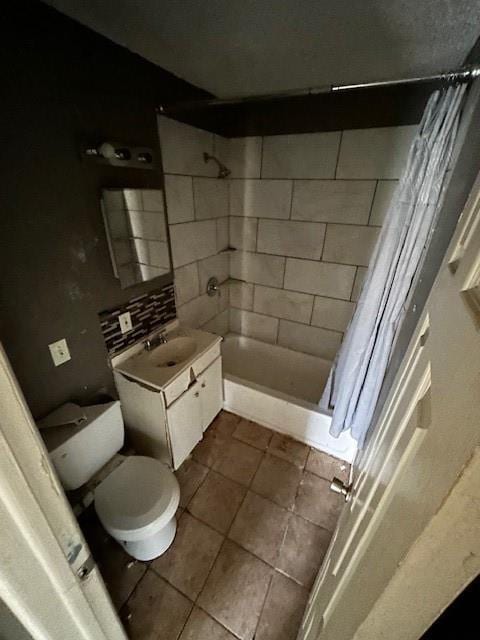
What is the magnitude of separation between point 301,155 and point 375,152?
487 millimetres

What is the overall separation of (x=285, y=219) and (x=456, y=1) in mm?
1307

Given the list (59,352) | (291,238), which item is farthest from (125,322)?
(291,238)

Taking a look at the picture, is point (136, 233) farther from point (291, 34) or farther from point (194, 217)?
point (291, 34)

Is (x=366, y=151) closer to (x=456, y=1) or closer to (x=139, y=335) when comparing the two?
(x=456, y=1)

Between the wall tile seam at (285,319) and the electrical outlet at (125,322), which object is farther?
the wall tile seam at (285,319)

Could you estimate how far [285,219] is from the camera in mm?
2064

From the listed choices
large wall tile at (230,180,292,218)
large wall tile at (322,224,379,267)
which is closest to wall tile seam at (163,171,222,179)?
large wall tile at (230,180,292,218)

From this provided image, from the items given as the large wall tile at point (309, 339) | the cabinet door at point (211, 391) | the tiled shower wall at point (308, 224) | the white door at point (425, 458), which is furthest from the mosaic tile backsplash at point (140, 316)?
the white door at point (425, 458)

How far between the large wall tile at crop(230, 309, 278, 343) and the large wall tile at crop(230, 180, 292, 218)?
93 cm

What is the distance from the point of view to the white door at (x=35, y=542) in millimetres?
379

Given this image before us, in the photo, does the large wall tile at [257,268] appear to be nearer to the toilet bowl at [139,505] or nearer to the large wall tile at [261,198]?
the large wall tile at [261,198]

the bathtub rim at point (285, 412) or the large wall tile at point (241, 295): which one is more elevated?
the large wall tile at point (241, 295)

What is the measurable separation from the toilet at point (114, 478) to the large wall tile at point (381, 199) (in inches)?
80.0

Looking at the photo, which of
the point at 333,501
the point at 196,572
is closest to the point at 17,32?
the point at 196,572
